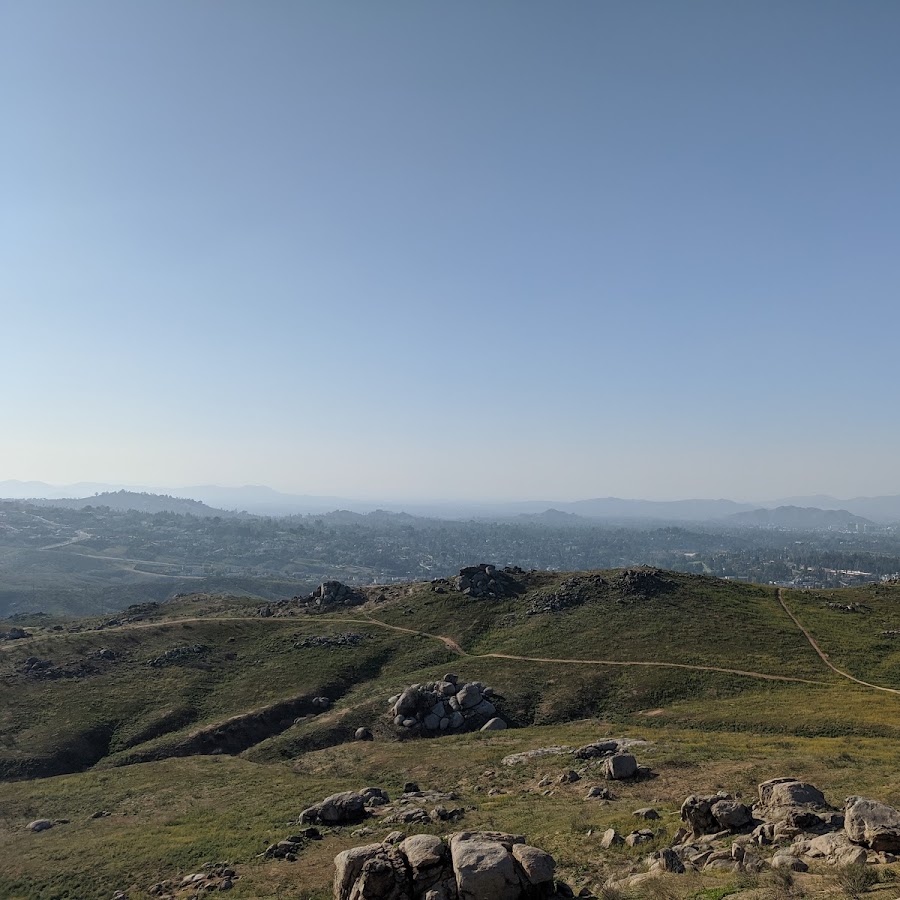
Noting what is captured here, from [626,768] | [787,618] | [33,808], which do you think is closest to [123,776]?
[33,808]

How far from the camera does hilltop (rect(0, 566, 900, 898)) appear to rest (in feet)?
125

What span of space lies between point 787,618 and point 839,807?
79.3 meters

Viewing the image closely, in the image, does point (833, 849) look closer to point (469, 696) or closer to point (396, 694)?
point (469, 696)

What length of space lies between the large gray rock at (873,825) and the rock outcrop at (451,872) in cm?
1172

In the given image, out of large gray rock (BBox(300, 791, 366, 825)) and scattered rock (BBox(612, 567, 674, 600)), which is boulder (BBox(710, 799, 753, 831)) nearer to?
large gray rock (BBox(300, 791, 366, 825))

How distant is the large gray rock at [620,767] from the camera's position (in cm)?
4268

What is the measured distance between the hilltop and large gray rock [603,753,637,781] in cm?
215

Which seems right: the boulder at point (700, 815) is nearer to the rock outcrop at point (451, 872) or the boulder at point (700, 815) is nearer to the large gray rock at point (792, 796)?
the large gray rock at point (792, 796)

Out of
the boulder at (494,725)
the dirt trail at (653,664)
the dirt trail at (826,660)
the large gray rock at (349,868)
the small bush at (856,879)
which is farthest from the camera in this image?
the dirt trail at (653,664)

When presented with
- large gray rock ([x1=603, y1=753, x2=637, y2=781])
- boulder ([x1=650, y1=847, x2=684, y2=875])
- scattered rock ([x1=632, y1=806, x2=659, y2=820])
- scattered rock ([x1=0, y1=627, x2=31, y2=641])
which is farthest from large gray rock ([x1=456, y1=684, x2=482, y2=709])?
scattered rock ([x1=0, y1=627, x2=31, y2=641])

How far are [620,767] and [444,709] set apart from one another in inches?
1205

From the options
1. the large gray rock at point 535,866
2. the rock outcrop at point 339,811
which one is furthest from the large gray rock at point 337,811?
the large gray rock at point 535,866

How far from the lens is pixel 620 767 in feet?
141

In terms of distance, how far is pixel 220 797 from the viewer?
156 ft
